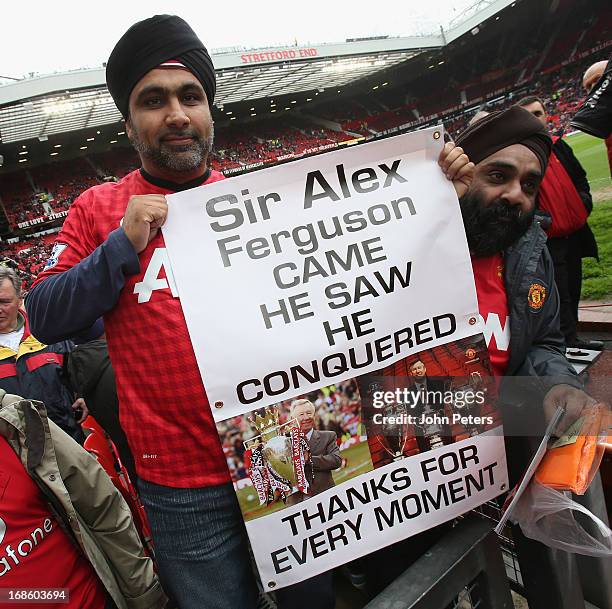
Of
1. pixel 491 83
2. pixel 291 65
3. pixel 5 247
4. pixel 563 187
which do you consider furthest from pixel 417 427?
pixel 491 83

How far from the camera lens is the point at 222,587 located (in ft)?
4.37

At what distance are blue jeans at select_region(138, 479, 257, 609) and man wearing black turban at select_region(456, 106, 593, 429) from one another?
3.09 ft

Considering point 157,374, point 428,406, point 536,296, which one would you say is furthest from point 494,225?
point 157,374

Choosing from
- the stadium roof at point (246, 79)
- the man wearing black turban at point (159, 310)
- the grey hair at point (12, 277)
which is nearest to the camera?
the man wearing black turban at point (159, 310)

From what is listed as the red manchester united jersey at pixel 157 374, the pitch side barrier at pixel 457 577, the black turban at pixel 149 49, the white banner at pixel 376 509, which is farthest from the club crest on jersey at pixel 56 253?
the pitch side barrier at pixel 457 577

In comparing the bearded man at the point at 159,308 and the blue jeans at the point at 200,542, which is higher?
the bearded man at the point at 159,308

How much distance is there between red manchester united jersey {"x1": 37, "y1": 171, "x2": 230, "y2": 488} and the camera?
1244mm

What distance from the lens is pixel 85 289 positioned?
1172 mm

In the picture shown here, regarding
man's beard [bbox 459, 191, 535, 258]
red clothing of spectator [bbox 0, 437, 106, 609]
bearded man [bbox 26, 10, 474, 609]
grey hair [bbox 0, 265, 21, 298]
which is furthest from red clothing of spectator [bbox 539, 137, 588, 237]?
grey hair [bbox 0, 265, 21, 298]

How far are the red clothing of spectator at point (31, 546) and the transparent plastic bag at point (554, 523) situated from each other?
1.39 meters

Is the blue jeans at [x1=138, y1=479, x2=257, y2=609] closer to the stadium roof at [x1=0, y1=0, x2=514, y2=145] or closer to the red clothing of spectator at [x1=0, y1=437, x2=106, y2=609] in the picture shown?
the red clothing of spectator at [x1=0, y1=437, x2=106, y2=609]

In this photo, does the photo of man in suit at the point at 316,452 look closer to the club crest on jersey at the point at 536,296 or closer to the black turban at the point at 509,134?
the club crest on jersey at the point at 536,296

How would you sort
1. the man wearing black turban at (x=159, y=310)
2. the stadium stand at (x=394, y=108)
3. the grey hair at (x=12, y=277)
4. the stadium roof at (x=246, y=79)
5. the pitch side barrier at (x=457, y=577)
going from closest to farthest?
the pitch side barrier at (x=457, y=577)
the man wearing black turban at (x=159, y=310)
the grey hair at (x=12, y=277)
the stadium roof at (x=246, y=79)
the stadium stand at (x=394, y=108)

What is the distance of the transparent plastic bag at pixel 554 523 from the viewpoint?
1175mm
